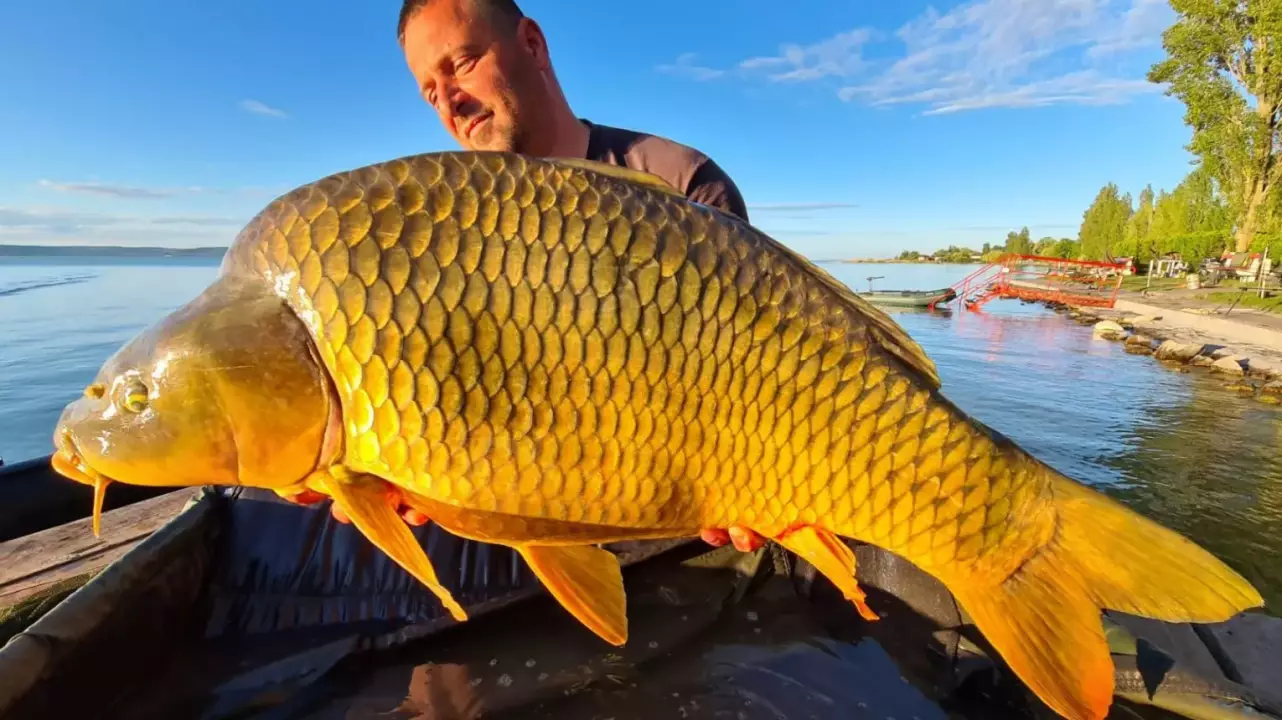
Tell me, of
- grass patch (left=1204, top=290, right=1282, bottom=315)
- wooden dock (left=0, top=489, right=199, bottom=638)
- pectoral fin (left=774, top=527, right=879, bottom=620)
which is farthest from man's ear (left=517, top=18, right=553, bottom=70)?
grass patch (left=1204, top=290, right=1282, bottom=315)

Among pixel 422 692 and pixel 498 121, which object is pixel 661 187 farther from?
pixel 422 692

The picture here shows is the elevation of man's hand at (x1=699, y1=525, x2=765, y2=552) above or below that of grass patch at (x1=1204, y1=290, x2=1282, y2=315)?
above

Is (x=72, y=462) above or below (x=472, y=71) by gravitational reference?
below

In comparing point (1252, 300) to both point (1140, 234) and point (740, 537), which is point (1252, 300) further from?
point (1140, 234)

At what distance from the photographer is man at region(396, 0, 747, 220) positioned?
5.57 ft

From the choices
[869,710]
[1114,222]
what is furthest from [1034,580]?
[1114,222]

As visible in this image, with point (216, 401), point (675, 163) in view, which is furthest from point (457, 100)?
point (216, 401)

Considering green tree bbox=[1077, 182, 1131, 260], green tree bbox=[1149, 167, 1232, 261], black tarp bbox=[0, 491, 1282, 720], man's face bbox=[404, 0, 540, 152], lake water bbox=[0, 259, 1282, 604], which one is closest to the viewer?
black tarp bbox=[0, 491, 1282, 720]

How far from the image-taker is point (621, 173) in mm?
1046

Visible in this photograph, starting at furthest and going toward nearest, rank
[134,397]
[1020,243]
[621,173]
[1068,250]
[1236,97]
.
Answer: [1020,243]
[1068,250]
[1236,97]
[621,173]
[134,397]

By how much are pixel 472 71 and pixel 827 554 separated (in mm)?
1445

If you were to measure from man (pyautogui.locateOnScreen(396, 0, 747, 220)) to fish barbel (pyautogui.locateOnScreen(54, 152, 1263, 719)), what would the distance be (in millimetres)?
750

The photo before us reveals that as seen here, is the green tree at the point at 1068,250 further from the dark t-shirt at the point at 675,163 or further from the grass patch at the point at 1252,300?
the dark t-shirt at the point at 675,163

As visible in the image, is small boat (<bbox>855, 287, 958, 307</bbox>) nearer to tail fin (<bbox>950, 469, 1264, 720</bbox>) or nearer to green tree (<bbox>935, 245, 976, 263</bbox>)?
tail fin (<bbox>950, 469, 1264, 720</bbox>)
